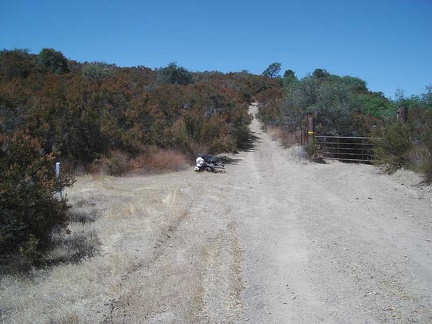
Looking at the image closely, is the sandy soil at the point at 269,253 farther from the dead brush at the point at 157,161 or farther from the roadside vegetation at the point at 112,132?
the dead brush at the point at 157,161

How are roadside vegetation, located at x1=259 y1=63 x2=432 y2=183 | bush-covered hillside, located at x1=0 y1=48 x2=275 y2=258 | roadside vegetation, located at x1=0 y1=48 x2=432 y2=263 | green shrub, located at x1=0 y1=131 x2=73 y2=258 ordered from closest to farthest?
green shrub, located at x1=0 y1=131 x2=73 y2=258 < bush-covered hillside, located at x1=0 y1=48 x2=275 y2=258 < roadside vegetation, located at x1=0 y1=48 x2=432 y2=263 < roadside vegetation, located at x1=259 y1=63 x2=432 y2=183

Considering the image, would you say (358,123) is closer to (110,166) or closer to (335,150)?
(335,150)

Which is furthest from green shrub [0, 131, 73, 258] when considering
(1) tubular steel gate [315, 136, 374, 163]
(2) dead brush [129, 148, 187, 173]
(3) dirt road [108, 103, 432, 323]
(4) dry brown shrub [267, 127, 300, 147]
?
(4) dry brown shrub [267, 127, 300, 147]

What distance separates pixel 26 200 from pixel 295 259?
5046 mm

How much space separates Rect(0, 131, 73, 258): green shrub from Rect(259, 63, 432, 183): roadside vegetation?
1068 cm

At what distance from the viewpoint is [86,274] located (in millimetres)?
6480

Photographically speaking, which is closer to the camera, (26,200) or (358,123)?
(26,200)

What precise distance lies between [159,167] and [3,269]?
11.1 m

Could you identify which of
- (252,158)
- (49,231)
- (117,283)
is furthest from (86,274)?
(252,158)

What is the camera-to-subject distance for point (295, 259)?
→ 23.4ft

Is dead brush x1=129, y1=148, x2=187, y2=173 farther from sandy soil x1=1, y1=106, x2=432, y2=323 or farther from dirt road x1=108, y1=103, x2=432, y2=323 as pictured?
dirt road x1=108, y1=103, x2=432, y2=323

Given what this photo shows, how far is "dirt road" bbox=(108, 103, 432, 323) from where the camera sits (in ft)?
17.4

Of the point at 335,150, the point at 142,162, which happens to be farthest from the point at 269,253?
the point at 335,150

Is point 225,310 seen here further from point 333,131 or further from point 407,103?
point 407,103
